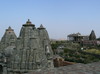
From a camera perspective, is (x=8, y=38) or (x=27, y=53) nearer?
(x=27, y=53)

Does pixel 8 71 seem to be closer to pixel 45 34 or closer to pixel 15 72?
pixel 15 72

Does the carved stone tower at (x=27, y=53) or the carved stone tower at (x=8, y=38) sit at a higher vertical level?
the carved stone tower at (x=8, y=38)

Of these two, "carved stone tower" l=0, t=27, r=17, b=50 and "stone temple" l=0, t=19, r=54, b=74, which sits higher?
"carved stone tower" l=0, t=27, r=17, b=50

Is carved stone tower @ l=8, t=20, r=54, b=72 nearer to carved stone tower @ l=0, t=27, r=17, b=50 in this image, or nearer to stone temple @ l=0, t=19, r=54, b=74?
stone temple @ l=0, t=19, r=54, b=74

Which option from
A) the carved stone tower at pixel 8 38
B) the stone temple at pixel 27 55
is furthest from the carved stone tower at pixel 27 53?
the carved stone tower at pixel 8 38

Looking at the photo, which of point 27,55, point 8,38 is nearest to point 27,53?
point 27,55

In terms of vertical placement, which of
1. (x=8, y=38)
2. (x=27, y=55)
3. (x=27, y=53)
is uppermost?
(x=8, y=38)

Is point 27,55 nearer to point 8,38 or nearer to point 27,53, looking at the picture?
point 27,53

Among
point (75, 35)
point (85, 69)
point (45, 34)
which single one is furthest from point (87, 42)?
point (85, 69)

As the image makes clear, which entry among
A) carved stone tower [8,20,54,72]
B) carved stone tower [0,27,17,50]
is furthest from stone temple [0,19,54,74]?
carved stone tower [0,27,17,50]

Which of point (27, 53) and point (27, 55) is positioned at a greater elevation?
point (27, 53)

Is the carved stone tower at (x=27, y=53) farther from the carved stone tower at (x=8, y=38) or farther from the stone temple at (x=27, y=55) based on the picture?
the carved stone tower at (x=8, y=38)

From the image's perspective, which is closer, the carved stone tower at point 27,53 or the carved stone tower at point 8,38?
the carved stone tower at point 27,53

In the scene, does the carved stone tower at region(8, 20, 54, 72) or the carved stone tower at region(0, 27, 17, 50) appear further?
the carved stone tower at region(0, 27, 17, 50)
